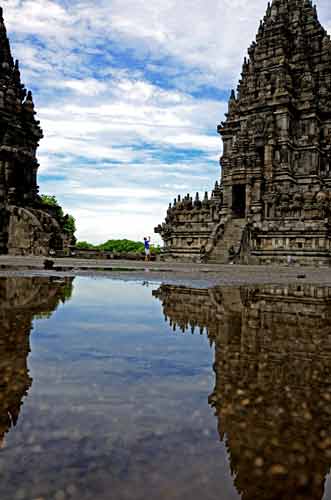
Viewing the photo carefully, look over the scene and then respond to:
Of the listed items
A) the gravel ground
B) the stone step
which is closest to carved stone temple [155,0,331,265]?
the stone step

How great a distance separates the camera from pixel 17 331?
4496mm

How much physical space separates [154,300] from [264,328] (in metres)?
2.99

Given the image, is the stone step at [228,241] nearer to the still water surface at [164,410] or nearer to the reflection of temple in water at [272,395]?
the reflection of temple in water at [272,395]

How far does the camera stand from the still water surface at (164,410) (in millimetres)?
1763

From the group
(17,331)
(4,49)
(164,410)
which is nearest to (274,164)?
(4,49)

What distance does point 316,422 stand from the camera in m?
2.37

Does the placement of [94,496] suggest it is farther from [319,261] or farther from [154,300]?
[319,261]

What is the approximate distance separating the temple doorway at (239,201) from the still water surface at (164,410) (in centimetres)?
2972

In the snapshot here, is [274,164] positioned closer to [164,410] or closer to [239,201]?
[239,201]

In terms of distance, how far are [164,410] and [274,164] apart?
33.3 metres

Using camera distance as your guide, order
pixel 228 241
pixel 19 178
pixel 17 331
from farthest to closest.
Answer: pixel 19 178
pixel 228 241
pixel 17 331

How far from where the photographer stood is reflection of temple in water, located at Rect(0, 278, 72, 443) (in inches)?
98.4

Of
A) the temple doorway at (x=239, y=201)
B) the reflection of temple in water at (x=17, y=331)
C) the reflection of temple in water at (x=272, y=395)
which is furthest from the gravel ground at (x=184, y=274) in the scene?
the temple doorway at (x=239, y=201)

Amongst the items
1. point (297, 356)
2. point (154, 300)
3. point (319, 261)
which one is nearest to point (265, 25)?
point (319, 261)
